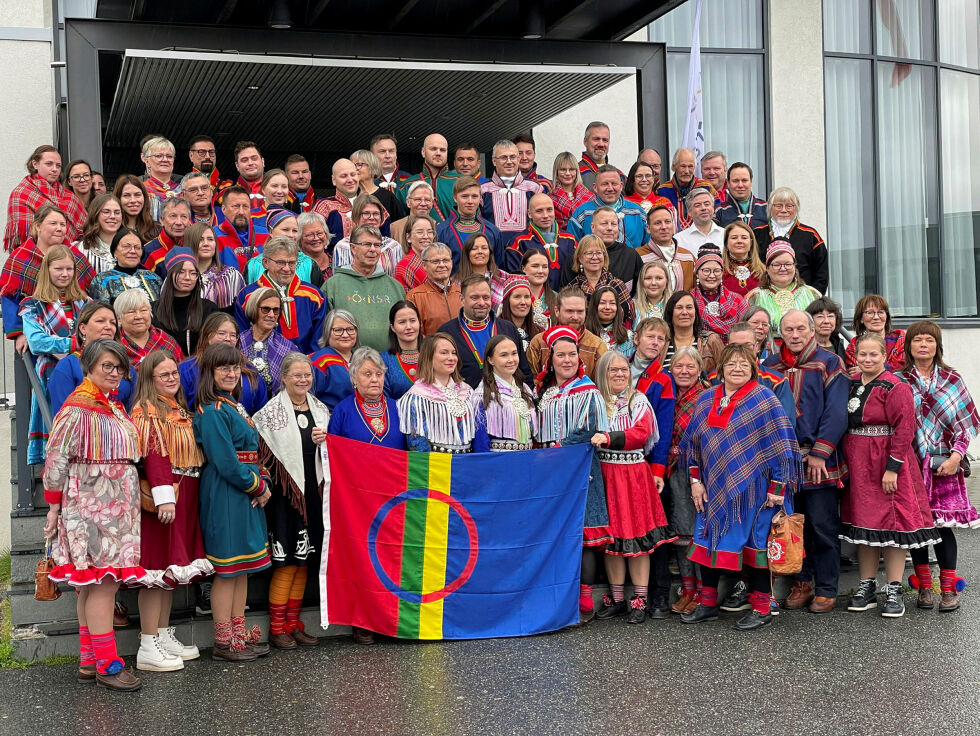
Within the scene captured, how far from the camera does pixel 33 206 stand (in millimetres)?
8680

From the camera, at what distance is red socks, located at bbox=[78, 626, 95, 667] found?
6250 mm

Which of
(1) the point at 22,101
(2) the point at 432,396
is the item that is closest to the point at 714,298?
(2) the point at 432,396

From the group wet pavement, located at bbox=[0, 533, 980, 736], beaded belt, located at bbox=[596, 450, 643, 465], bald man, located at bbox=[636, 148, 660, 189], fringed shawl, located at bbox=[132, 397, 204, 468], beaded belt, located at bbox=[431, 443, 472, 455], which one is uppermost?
bald man, located at bbox=[636, 148, 660, 189]

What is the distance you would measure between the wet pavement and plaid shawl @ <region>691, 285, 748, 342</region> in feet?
7.58

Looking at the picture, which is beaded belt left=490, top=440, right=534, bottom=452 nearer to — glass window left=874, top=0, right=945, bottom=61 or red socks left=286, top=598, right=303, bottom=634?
red socks left=286, top=598, right=303, bottom=634

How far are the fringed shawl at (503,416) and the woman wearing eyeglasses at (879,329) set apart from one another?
7.53ft

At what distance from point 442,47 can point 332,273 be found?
3.80 m

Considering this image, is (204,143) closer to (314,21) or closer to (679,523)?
(314,21)

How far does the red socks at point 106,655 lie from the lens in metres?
6.13

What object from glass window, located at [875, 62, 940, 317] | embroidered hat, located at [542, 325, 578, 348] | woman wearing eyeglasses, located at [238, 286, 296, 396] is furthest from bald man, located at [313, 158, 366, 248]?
A: glass window, located at [875, 62, 940, 317]

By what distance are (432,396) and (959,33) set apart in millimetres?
12958

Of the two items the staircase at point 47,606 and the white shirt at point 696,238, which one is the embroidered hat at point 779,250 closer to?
the white shirt at point 696,238

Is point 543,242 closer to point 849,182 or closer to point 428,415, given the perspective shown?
point 428,415

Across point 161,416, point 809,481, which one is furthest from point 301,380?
point 809,481
